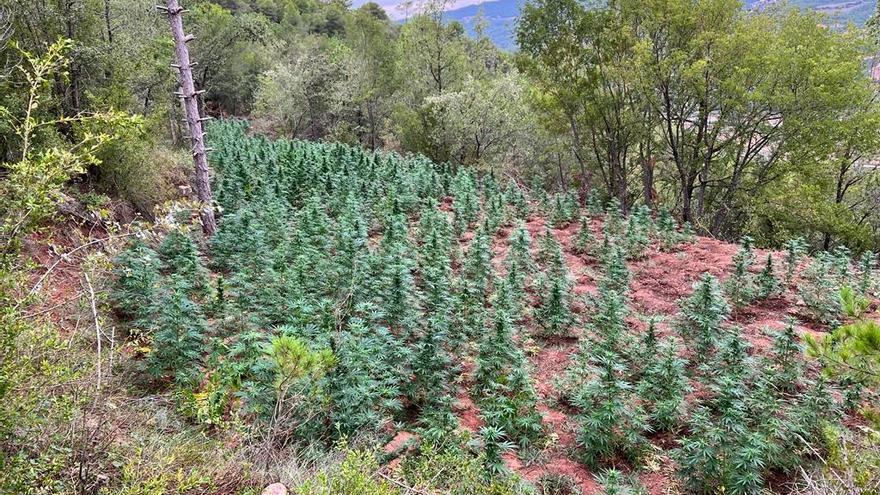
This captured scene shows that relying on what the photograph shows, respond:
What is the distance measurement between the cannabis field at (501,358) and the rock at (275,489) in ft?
0.45

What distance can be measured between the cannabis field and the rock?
0.45 feet

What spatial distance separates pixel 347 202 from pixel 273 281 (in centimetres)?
414

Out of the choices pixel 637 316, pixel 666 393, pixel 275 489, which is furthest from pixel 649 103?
pixel 275 489

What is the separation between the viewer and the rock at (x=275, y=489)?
10.0ft

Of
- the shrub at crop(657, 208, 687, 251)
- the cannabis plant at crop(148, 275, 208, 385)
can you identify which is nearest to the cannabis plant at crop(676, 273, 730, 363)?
the shrub at crop(657, 208, 687, 251)

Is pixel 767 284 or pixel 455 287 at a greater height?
pixel 455 287

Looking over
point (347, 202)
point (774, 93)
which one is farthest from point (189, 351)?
point (774, 93)

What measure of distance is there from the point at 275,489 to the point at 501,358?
114 inches

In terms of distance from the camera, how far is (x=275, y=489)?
3094 millimetres

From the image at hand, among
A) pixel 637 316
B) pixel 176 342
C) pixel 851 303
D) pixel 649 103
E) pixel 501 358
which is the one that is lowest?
pixel 637 316

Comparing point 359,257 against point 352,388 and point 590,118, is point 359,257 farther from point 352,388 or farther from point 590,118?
point 590,118

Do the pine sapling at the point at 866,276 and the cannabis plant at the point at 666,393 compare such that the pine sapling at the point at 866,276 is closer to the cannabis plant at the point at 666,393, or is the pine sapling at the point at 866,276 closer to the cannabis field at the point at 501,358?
the cannabis field at the point at 501,358

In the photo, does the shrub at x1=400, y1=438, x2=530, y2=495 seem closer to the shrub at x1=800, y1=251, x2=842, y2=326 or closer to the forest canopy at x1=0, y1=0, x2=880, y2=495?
the forest canopy at x1=0, y1=0, x2=880, y2=495

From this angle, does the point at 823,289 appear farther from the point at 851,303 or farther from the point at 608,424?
the point at 851,303
